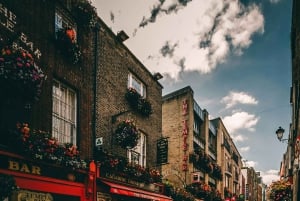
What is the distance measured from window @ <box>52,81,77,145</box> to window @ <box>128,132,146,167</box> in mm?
4850

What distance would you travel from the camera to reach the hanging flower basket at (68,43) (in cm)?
1069

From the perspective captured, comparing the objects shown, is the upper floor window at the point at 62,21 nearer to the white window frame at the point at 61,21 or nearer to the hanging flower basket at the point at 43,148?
the white window frame at the point at 61,21

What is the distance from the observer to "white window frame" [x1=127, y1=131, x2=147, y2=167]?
15882mm

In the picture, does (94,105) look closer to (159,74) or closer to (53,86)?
(53,86)

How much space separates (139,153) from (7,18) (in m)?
10.1

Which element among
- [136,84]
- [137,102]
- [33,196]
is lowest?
[33,196]

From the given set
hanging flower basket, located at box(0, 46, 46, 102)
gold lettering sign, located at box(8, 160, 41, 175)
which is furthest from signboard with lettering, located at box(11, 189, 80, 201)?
hanging flower basket, located at box(0, 46, 46, 102)

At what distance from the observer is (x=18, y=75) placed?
7531 mm

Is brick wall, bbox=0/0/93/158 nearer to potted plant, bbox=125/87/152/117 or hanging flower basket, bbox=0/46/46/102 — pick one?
hanging flower basket, bbox=0/46/46/102

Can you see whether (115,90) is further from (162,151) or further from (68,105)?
(162,151)

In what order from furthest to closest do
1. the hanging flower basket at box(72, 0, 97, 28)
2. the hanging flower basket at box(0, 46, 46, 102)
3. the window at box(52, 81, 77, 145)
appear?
the hanging flower basket at box(72, 0, 97, 28)
the window at box(52, 81, 77, 145)
the hanging flower basket at box(0, 46, 46, 102)

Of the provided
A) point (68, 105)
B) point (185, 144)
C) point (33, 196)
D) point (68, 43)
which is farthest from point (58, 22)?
point (185, 144)

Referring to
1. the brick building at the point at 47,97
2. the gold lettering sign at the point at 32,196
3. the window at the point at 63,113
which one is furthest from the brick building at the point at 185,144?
the gold lettering sign at the point at 32,196

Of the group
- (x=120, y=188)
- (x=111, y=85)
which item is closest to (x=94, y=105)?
(x=111, y=85)
